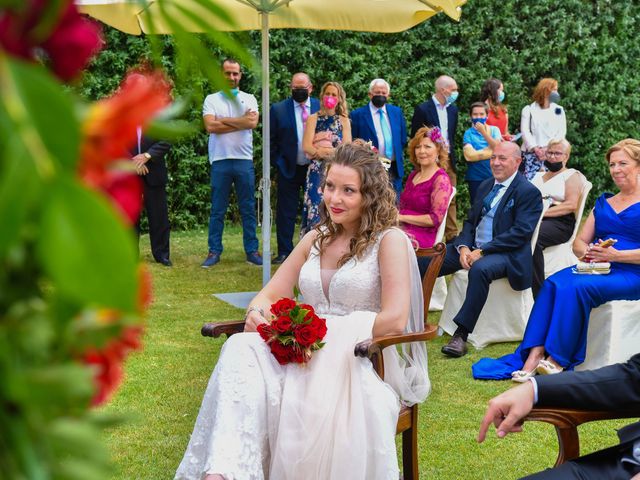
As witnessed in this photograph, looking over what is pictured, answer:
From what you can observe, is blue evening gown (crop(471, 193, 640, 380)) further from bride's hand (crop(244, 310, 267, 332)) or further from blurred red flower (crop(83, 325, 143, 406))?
blurred red flower (crop(83, 325, 143, 406))

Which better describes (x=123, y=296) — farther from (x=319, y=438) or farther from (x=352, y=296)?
(x=352, y=296)

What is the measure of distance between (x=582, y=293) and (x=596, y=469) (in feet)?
11.1

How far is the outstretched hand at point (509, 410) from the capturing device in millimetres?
2303

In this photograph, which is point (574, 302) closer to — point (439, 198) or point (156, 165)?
point (439, 198)

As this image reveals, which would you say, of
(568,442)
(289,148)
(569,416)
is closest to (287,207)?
(289,148)

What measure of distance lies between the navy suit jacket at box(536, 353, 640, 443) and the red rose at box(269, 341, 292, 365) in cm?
118

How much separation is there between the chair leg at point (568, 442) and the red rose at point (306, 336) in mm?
1053

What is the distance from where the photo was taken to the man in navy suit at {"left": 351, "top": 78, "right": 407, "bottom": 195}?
896cm

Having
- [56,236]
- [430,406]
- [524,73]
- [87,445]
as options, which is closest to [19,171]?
[56,236]

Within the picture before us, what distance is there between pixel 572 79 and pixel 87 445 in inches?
557

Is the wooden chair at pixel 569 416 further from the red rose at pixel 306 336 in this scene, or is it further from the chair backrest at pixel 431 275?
the chair backrest at pixel 431 275

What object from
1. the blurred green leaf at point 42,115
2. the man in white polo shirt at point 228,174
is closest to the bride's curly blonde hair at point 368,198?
the blurred green leaf at point 42,115

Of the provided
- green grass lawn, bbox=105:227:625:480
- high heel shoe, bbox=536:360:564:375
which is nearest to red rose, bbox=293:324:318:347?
green grass lawn, bbox=105:227:625:480

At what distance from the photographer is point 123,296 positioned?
1.22ft
